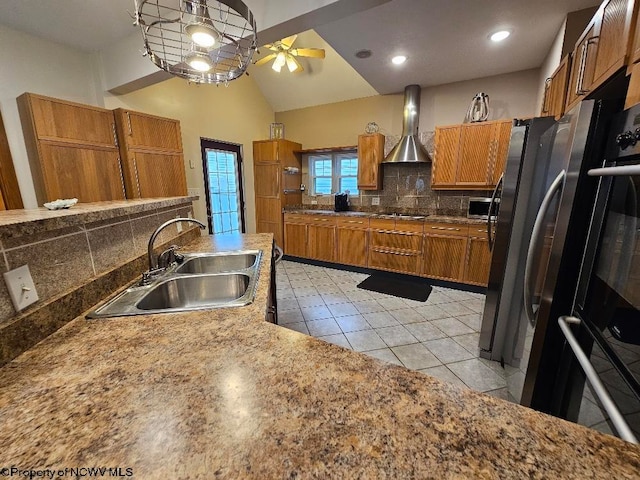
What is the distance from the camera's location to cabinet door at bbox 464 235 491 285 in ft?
10.0

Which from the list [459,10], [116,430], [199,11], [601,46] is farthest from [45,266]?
[459,10]

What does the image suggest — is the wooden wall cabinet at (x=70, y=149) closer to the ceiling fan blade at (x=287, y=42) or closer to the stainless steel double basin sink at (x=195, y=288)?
the stainless steel double basin sink at (x=195, y=288)

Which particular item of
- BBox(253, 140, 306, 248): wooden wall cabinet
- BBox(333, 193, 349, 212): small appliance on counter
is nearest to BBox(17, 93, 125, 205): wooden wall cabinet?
BBox(253, 140, 306, 248): wooden wall cabinet

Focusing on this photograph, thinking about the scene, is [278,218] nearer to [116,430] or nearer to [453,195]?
[453,195]

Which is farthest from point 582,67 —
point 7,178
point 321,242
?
point 7,178

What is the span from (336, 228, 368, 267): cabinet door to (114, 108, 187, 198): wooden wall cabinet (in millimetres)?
2278

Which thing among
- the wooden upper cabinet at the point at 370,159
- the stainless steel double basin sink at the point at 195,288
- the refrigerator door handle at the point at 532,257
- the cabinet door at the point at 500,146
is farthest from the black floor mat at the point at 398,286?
the stainless steel double basin sink at the point at 195,288

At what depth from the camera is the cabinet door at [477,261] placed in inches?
120

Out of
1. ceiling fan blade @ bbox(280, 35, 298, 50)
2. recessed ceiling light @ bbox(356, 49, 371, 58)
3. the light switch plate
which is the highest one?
ceiling fan blade @ bbox(280, 35, 298, 50)

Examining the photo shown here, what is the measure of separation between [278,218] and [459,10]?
3441 millimetres

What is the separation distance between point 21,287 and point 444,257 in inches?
139

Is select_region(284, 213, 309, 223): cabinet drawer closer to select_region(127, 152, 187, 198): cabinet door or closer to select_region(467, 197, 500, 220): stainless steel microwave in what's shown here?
select_region(127, 152, 187, 198): cabinet door

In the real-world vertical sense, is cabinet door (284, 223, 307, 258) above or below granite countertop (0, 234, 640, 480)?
below

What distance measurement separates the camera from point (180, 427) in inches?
19.5
